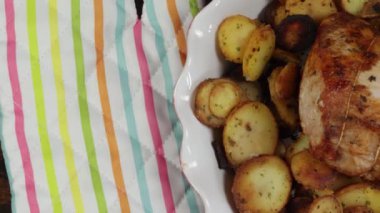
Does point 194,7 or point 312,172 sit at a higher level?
point 194,7

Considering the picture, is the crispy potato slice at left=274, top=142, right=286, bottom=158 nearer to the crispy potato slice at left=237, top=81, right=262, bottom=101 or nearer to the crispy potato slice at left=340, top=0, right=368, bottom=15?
the crispy potato slice at left=237, top=81, right=262, bottom=101

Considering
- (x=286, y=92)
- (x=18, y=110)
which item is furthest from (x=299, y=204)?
(x=18, y=110)

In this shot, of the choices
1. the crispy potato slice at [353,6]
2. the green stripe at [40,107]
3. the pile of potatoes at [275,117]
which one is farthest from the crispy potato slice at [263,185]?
the green stripe at [40,107]

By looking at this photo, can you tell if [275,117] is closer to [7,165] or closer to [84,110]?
[84,110]

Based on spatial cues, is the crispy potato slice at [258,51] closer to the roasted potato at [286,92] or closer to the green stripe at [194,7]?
the roasted potato at [286,92]

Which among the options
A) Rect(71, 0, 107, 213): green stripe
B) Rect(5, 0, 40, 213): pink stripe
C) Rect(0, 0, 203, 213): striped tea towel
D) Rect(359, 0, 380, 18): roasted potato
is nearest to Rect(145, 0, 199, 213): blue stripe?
Rect(0, 0, 203, 213): striped tea towel

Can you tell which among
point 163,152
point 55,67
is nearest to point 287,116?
point 163,152

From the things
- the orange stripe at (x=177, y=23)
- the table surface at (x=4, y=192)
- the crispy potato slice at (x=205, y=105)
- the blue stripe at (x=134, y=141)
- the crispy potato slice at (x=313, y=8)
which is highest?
the crispy potato slice at (x=313, y=8)
